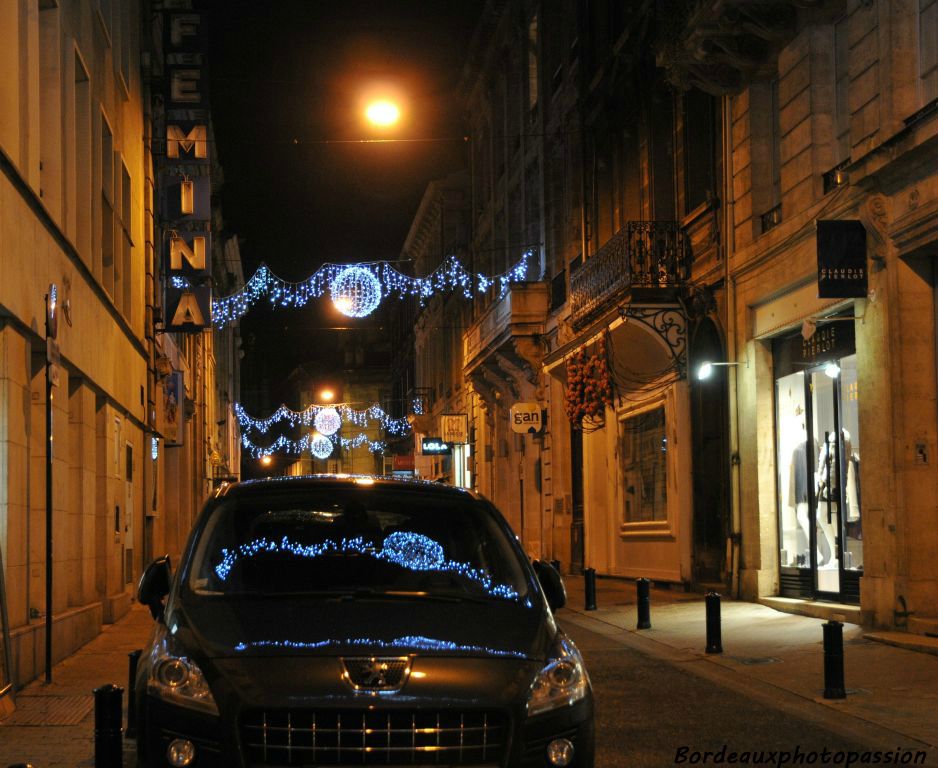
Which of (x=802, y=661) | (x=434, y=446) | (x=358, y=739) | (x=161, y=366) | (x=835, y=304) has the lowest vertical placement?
(x=802, y=661)

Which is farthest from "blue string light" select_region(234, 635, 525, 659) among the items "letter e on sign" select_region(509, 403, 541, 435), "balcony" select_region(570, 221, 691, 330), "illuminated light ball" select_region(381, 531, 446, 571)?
"letter e on sign" select_region(509, 403, 541, 435)

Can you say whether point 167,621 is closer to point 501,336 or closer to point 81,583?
point 81,583

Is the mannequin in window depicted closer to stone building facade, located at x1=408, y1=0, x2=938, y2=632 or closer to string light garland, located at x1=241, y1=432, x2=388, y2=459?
stone building facade, located at x1=408, y1=0, x2=938, y2=632

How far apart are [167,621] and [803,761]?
4052mm

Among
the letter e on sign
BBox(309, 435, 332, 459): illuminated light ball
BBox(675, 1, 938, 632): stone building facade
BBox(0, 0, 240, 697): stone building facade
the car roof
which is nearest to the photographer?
the car roof

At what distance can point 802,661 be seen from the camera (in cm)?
1310

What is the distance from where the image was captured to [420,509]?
7301 millimetres

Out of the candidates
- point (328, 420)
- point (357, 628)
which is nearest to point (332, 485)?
point (357, 628)

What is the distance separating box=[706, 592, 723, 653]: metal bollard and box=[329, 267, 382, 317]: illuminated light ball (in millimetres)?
16915

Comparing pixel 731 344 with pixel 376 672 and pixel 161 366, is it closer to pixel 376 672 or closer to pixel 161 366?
pixel 161 366

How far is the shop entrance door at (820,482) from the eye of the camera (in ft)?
55.6

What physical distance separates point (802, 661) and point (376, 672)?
27.5 ft

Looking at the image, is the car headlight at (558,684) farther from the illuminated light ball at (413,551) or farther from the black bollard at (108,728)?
the black bollard at (108,728)

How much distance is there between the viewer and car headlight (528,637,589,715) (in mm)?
5727
